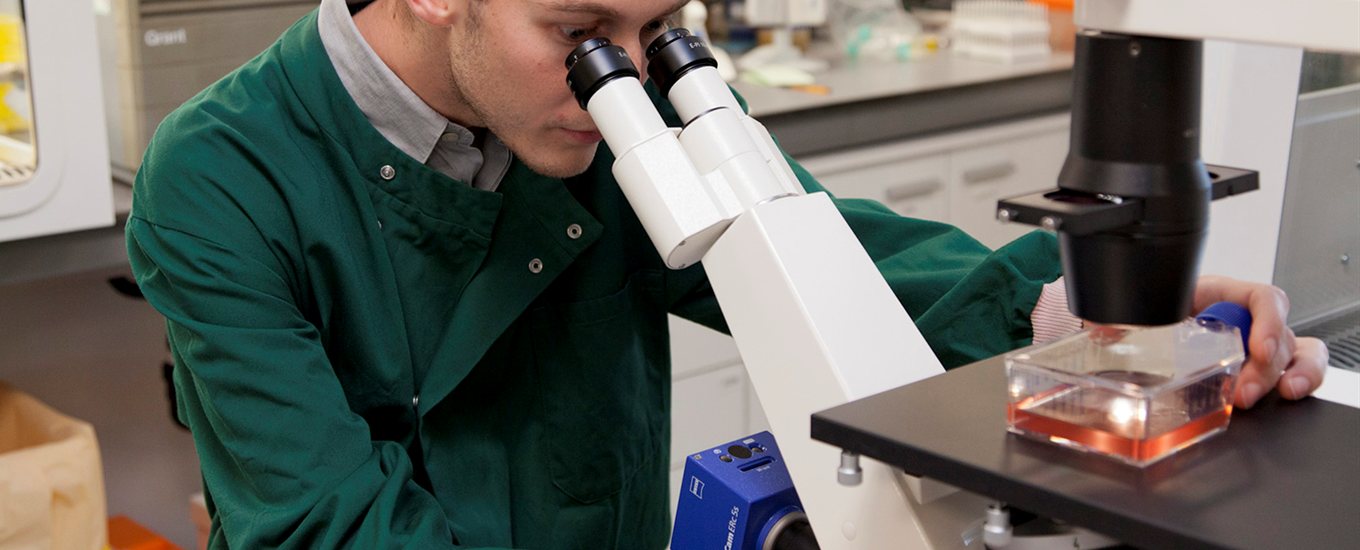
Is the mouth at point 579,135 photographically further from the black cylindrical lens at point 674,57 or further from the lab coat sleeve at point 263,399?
the lab coat sleeve at point 263,399

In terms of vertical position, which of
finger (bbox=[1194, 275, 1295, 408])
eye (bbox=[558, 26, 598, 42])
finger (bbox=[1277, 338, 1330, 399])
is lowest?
finger (bbox=[1277, 338, 1330, 399])

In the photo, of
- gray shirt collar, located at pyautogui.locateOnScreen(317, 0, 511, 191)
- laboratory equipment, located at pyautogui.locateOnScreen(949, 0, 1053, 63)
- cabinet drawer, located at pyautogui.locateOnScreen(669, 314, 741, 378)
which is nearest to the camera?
Answer: gray shirt collar, located at pyautogui.locateOnScreen(317, 0, 511, 191)

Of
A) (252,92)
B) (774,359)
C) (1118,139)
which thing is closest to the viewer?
(1118,139)

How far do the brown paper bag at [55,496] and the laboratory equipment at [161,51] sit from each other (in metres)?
0.38

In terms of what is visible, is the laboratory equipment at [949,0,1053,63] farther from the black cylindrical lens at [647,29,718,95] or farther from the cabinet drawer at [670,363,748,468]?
the black cylindrical lens at [647,29,718,95]

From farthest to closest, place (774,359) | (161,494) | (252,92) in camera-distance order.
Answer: (161,494) < (252,92) < (774,359)

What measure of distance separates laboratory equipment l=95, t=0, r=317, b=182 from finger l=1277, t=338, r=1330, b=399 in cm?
143

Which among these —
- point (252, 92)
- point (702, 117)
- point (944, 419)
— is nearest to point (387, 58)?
point (252, 92)

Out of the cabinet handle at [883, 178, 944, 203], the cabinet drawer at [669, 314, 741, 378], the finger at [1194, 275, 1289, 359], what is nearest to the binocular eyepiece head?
the finger at [1194, 275, 1289, 359]

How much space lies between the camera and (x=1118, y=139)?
2.35 feet

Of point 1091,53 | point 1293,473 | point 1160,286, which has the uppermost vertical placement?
point 1091,53

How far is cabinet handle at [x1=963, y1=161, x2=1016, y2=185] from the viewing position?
2781mm

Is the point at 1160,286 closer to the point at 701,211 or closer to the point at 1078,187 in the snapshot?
the point at 1078,187

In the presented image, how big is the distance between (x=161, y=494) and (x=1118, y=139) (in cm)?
208
